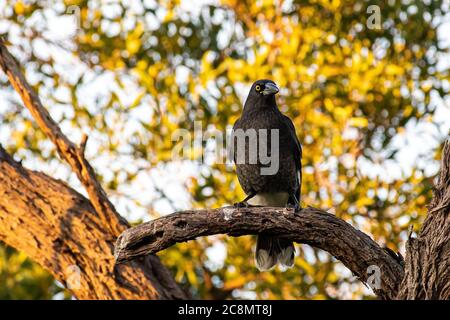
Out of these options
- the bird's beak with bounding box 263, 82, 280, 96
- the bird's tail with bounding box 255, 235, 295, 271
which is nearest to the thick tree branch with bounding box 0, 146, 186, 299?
the bird's tail with bounding box 255, 235, 295, 271

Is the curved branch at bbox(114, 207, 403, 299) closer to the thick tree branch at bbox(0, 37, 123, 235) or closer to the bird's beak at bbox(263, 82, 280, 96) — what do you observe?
the thick tree branch at bbox(0, 37, 123, 235)

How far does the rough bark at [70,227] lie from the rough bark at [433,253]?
1.85 m

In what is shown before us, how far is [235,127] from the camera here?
19.0 feet

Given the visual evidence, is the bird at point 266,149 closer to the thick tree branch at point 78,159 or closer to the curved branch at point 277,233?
the thick tree branch at point 78,159

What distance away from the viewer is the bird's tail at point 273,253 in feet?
17.8

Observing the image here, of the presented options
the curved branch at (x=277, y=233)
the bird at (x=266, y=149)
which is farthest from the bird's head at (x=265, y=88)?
the curved branch at (x=277, y=233)

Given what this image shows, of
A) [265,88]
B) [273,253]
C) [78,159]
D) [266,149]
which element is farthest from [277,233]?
[265,88]

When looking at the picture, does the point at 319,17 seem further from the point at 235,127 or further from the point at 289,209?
the point at 289,209

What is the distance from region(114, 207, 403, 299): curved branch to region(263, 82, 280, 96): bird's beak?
4.99ft

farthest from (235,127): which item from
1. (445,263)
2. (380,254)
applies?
(445,263)

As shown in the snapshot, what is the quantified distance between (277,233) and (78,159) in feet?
5.12

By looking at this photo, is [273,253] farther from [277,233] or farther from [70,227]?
[70,227]
